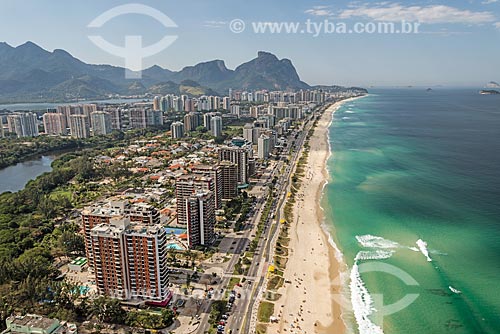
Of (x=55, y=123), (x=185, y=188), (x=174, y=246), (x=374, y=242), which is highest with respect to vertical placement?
(x=185, y=188)

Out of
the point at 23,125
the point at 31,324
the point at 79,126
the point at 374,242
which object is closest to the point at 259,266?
the point at 374,242

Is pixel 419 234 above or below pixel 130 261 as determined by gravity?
below

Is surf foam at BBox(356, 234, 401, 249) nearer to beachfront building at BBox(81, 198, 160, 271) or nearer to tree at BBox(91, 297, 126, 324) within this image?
beachfront building at BBox(81, 198, 160, 271)

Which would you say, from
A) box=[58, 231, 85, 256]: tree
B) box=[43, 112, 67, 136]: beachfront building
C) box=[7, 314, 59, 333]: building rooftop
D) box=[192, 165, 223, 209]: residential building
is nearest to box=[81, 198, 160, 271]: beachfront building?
box=[58, 231, 85, 256]: tree

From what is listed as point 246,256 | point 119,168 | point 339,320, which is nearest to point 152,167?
point 119,168

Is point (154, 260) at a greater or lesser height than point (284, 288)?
greater

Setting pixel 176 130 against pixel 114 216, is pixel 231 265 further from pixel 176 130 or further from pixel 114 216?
pixel 176 130

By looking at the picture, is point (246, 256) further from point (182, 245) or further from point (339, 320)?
point (339, 320)
